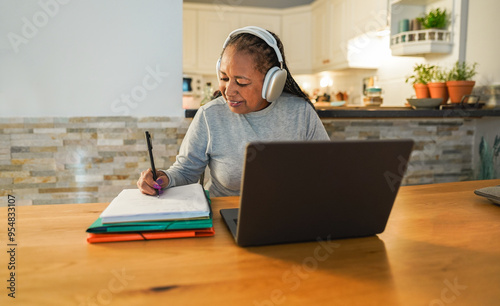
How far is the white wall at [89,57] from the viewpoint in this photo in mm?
1651

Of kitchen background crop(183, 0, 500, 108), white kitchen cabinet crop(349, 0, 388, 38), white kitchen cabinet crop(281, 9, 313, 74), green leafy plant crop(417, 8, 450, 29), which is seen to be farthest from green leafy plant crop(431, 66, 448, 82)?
white kitchen cabinet crop(281, 9, 313, 74)

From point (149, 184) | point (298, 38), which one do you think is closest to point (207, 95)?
point (298, 38)

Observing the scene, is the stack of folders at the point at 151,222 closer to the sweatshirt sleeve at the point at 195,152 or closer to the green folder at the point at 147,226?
the green folder at the point at 147,226

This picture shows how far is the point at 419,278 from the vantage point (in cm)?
57

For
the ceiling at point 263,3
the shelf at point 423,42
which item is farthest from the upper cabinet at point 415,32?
the ceiling at point 263,3

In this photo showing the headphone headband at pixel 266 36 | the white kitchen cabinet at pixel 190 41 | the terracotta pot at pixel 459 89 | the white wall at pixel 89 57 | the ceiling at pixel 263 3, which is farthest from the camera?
the ceiling at pixel 263 3

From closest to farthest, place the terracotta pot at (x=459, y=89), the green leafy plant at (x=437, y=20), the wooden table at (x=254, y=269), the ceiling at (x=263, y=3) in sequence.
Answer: the wooden table at (x=254, y=269), the terracotta pot at (x=459, y=89), the green leafy plant at (x=437, y=20), the ceiling at (x=263, y=3)

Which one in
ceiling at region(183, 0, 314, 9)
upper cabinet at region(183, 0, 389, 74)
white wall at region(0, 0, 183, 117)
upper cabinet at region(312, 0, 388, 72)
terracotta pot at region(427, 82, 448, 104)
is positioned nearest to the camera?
white wall at region(0, 0, 183, 117)

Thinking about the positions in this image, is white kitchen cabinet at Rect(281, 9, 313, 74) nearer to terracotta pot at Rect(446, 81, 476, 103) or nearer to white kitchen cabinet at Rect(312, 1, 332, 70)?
white kitchen cabinet at Rect(312, 1, 332, 70)

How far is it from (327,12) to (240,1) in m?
1.25

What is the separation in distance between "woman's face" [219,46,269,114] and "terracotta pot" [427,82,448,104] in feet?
5.25

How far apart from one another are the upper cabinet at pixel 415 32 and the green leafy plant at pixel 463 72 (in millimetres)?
214

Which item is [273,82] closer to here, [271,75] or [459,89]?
[271,75]

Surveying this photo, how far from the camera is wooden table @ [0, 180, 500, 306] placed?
51 cm
